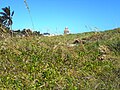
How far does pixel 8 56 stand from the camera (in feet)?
26.2

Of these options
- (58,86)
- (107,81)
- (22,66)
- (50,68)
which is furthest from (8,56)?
(107,81)

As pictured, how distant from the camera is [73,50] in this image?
898 cm

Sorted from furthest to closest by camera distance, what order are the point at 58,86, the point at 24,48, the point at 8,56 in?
the point at 24,48
the point at 8,56
the point at 58,86

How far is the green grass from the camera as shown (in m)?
6.86

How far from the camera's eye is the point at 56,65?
7.88m

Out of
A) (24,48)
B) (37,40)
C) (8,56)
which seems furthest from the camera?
(37,40)

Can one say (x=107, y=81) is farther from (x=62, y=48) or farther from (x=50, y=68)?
(x=62, y=48)

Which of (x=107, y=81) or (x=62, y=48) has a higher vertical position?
(x=62, y=48)

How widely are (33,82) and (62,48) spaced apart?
6.75 feet

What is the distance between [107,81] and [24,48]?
247 centimetres

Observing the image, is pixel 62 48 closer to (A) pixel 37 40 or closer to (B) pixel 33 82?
(A) pixel 37 40

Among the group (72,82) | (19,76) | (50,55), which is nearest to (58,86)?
(72,82)

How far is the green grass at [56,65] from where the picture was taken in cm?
686

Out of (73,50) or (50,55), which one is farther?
(73,50)
